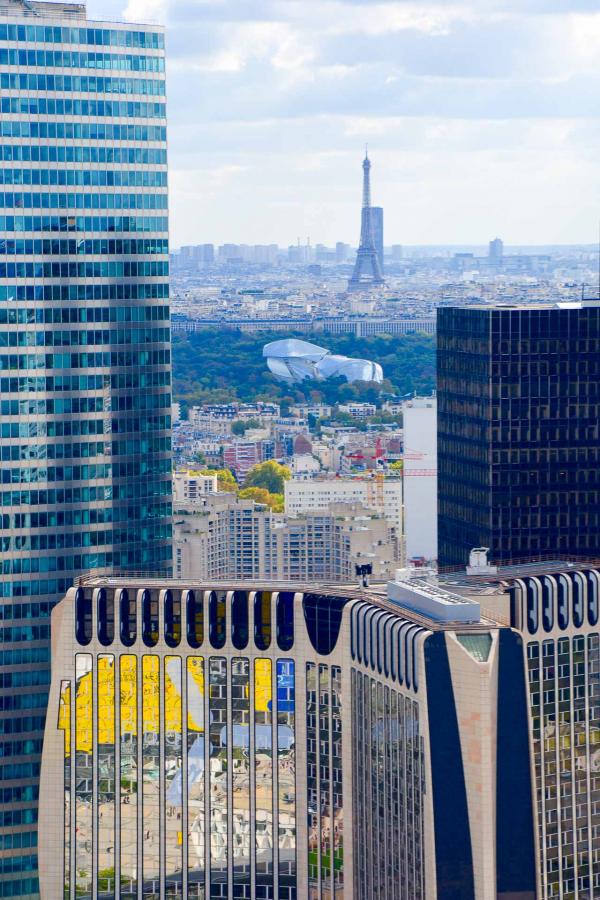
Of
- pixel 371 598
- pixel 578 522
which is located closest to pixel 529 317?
pixel 578 522

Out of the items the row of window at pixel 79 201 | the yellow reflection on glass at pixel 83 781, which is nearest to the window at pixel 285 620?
the yellow reflection on glass at pixel 83 781

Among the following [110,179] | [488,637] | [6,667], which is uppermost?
[110,179]

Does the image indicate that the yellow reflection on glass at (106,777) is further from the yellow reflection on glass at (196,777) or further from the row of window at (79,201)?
the row of window at (79,201)

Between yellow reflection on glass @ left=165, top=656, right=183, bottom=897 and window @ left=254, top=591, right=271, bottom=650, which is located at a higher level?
window @ left=254, top=591, right=271, bottom=650

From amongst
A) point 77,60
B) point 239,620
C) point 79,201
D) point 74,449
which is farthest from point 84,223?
point 239,620

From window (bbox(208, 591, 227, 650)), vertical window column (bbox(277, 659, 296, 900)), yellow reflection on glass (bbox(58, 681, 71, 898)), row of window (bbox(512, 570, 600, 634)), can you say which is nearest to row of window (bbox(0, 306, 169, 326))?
yellow reflection on glass (bbox(58, 681, 71, 898))

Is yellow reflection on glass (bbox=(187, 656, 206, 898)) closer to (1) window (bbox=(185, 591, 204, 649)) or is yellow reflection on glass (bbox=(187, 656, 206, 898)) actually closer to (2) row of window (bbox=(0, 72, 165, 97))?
(1) window (bbox=(185, 591, 204, 649))

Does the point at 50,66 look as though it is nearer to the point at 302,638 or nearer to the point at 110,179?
the point at 110,179
